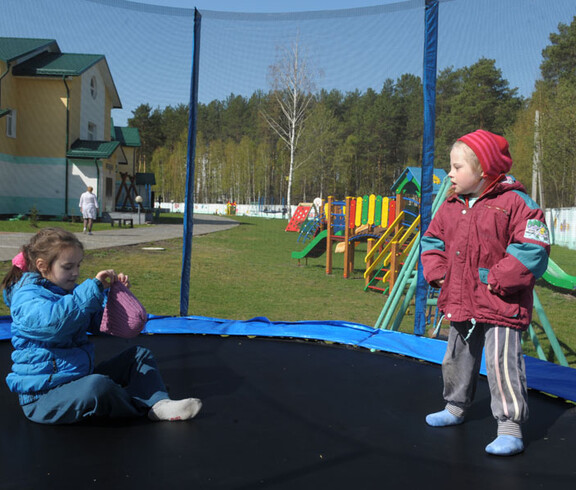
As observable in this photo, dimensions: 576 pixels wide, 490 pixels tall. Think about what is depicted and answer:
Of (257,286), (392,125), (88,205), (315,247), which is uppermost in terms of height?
(392,125)

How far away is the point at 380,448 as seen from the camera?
149 cm

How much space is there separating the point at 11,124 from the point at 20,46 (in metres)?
0.59

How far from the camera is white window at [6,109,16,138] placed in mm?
3816

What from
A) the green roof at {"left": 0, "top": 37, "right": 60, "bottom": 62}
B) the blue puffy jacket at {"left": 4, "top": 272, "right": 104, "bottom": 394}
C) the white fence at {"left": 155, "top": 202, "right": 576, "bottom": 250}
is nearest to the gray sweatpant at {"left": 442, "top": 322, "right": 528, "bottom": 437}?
the blue puffy jacket at {"left": 4, "top": 272, "right": 104, "bottom": 394}

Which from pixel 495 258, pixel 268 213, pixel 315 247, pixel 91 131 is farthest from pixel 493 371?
pixel 268 213

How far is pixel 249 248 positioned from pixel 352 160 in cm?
521

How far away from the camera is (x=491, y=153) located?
5.33 feet

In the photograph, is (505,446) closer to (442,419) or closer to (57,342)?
(442,419)

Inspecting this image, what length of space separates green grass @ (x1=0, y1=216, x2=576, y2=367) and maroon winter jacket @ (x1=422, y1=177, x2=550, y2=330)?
1.88m

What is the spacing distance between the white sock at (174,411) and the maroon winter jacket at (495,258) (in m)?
0.83

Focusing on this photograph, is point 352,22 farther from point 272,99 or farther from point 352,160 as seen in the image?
point 352,160

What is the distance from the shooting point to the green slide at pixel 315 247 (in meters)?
6.66

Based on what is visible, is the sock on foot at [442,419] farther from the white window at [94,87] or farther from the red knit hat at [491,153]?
the white window at [94,87]

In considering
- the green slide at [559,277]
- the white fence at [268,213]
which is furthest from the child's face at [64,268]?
the white fence at [268,213]
